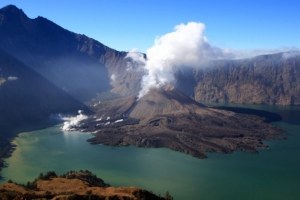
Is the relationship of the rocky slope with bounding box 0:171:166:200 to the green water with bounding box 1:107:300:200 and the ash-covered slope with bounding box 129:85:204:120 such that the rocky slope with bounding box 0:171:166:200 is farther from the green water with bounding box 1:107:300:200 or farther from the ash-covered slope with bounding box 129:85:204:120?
the ash-covered slope with bounding box 129:85:204:120

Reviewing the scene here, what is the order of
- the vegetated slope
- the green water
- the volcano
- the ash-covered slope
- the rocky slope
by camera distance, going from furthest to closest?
1. the ash-covered slope
2. the vegetated slope
3. the volcano
4. the green water
5. the rocky slope

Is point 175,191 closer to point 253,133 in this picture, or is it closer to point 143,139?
point 143,139

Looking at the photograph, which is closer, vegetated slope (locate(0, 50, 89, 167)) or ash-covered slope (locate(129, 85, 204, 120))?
vegetated slope (locate(0, 50, 89, 167))

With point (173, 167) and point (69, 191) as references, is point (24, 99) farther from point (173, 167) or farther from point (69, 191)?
point (69, 191)

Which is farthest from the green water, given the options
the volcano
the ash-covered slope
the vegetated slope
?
the ash-covered slope

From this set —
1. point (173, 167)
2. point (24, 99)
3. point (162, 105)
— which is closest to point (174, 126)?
point (162, 105)

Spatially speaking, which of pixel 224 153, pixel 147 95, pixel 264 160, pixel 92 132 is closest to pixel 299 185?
pixel 264 160
